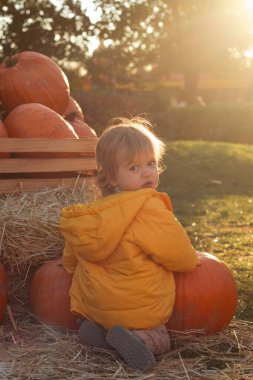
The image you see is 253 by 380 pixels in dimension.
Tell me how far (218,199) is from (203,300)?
656 cm

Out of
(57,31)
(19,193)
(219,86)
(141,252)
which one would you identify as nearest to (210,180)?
(57,31)

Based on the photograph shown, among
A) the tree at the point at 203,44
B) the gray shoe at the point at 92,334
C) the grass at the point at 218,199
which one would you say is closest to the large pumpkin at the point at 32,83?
the grass at the point at 218,199

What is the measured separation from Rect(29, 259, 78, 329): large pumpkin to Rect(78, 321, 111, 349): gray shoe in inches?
13.5

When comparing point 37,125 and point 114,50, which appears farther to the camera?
point 114,50

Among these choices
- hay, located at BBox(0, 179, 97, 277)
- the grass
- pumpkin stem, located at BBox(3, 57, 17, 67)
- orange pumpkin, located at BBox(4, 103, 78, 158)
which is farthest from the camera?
the grass

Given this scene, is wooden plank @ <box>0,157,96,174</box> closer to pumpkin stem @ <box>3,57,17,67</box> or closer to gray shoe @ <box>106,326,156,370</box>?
pumpkin stem @ <box>3,57,17,67</box>

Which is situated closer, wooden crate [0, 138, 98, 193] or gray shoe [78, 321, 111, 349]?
gray shoe [78, 321, 111, 349]

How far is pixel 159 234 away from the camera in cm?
363

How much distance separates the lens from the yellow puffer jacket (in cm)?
363

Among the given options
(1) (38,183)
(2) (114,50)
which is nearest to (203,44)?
(2) (114,50)

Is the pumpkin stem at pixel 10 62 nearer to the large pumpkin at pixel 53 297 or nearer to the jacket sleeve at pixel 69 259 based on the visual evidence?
the large pumpkin at pixel 53 297

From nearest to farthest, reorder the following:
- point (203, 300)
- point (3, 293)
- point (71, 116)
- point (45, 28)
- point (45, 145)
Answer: point (203, 300)
point (3, 293)
point (45, 145)
point (71, 116)
point (45, 28)

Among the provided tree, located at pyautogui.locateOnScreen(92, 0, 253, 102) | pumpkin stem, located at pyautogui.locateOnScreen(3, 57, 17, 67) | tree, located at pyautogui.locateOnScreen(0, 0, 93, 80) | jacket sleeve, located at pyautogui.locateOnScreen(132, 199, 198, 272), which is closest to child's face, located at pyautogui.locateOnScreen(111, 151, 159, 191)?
jacket sleeve, located at pyautogui.locateOnScreen(132, 199, 198, 272)

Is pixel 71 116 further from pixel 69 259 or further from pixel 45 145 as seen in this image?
pixel 69 259
